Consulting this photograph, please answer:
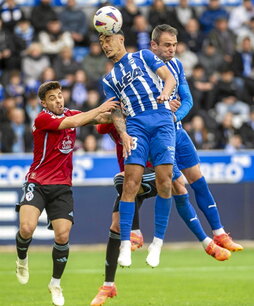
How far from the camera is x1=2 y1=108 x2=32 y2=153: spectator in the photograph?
1866cm

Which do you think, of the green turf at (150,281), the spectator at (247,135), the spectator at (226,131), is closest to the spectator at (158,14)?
the spectator at (226,131)

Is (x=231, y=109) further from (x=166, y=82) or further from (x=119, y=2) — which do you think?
(x=166, y=82)

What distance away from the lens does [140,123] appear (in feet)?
33.5

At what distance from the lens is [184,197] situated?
430 inches

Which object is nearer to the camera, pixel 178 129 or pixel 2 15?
pixel 178 129

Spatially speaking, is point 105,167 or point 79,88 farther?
point 79,88

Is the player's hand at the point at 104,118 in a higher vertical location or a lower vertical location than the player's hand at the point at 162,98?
lower

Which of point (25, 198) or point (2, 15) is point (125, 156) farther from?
point (2, 15)

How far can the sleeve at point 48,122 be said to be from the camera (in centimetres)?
1085

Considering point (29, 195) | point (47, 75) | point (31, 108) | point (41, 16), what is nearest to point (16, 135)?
point (31, 108)

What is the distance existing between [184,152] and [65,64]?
10167 mm

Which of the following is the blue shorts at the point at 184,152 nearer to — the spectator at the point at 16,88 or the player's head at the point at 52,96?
the player's head at the point at 52,96

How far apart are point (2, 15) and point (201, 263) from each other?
8290 mm

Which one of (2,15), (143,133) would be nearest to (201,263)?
(143,133)
